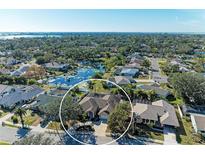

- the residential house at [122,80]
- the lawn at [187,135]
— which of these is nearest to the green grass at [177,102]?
the lawn at [187,135]

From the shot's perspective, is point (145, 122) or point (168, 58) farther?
point (168, 58)

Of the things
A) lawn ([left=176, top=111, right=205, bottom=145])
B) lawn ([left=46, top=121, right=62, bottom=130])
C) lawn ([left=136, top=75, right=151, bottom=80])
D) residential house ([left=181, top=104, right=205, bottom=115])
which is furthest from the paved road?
lawn ([left=136, top=75, right=151, bottom=80])

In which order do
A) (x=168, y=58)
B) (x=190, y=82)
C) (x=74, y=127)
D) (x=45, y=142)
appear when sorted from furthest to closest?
(x=168, y=58), (x=190, y=82), (x=74, y=127), (x=45, y=142)

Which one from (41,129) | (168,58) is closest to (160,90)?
(41,129)

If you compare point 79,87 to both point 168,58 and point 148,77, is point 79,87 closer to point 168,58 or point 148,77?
point 148,77

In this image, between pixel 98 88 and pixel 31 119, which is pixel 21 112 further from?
pixel 98 88
